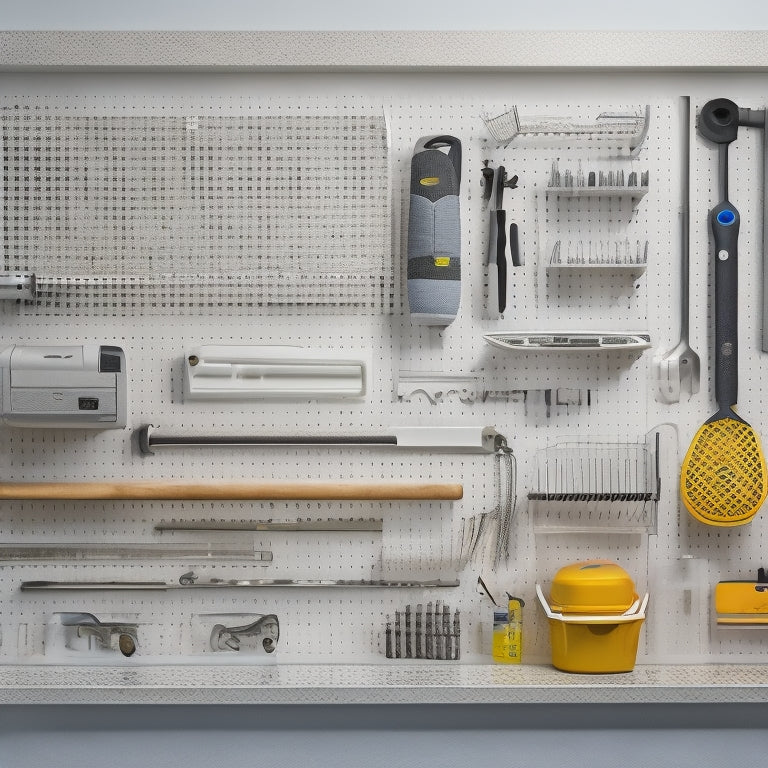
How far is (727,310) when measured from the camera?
6.70 ft

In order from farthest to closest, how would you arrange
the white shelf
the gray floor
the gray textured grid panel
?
the gray textured grid panel
the gray floor
the white shelf

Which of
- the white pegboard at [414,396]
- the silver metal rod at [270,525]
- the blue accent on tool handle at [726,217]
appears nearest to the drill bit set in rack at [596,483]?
the white pegboard at [414,396]

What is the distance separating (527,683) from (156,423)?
1.09 meters

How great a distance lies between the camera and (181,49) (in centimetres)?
205

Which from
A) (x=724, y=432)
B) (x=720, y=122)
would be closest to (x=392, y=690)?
(x=724, y=432)

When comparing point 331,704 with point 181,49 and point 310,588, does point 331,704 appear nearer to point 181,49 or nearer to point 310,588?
point 310,588

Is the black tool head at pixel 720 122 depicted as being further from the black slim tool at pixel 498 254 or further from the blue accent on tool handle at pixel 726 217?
the black slim tool at pixel 498 254

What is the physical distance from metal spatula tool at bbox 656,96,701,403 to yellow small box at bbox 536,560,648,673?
0.47 m

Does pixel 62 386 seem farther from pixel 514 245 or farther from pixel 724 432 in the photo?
pixel 724 432

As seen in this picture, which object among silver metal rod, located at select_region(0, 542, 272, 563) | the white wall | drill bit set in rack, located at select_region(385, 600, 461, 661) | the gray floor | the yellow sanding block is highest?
the white wall

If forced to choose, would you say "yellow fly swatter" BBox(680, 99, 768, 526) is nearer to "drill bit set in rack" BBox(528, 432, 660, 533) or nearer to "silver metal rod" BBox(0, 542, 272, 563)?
"drill bit set in rack" BBox(528, 432, 660, 533)

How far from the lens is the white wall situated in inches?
82.5

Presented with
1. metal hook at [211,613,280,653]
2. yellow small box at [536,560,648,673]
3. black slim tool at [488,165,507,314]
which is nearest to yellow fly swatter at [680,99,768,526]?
yellow small box at [536,560,648,673]

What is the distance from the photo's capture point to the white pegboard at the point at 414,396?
6.82 feet
